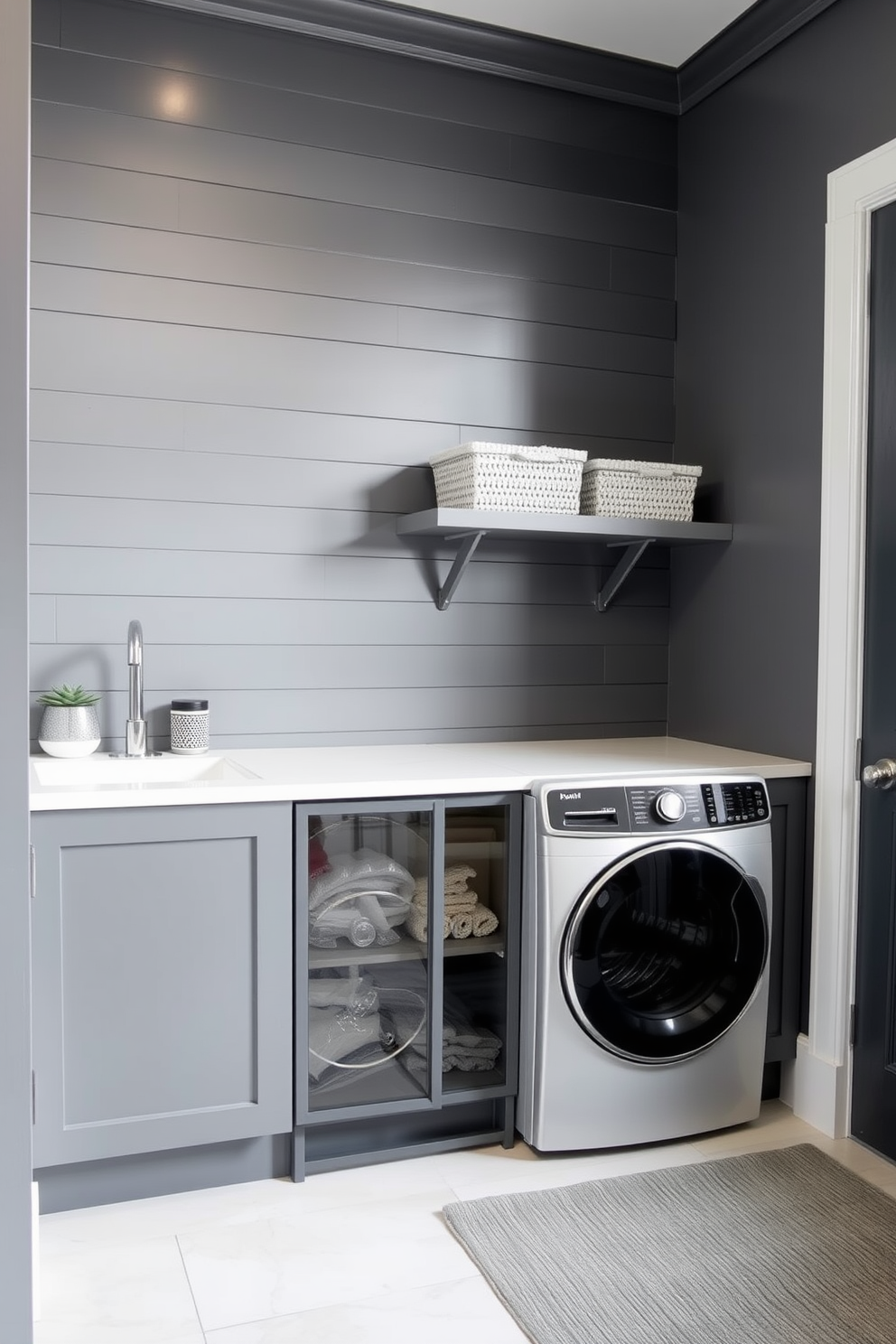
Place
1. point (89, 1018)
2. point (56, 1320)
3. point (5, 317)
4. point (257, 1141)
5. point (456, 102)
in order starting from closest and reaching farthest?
point (5, 317), point (56, 1320), point (89, 1018), point (257, 1141), point (456, 102)

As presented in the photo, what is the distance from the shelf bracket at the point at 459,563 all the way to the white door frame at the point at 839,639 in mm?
842

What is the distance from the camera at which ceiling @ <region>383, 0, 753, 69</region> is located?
8.97 ft

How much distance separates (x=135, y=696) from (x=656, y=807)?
124 cm

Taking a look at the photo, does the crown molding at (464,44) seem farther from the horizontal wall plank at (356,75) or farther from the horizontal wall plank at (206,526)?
the horizontal wall plank at (206,526)

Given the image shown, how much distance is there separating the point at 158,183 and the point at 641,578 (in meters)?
1.66

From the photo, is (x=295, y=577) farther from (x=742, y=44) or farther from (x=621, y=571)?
(x=742, y=44)

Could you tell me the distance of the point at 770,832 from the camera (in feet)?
8.31

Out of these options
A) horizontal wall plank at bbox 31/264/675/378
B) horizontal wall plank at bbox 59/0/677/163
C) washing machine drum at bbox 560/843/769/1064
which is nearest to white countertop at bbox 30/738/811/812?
washing machine drum at bbox 560/843/769/1064

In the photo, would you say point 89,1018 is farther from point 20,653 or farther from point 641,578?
point 641,578

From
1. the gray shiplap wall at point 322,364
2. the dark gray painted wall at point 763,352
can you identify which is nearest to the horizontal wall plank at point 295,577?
the gray shiplap wall at point 322,364

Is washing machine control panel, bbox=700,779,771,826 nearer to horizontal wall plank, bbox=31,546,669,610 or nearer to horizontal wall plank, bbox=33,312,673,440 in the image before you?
horizontal wall plank, bbox=31,546,669,610

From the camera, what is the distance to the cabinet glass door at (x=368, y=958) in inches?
90.0

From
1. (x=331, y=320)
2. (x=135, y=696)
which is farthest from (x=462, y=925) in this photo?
(x=331, y=320)

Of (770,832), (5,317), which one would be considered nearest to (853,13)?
(770,832)
